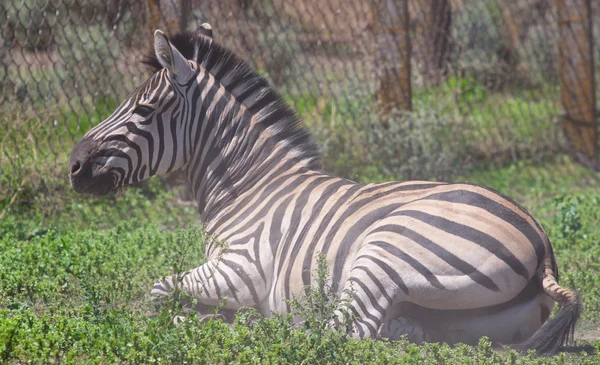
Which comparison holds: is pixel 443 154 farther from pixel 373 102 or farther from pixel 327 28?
pixel 327 28

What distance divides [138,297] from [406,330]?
5.82 ft

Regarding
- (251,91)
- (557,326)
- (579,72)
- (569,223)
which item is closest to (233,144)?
(251,91)

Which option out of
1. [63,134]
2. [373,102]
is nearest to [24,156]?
[63,134]

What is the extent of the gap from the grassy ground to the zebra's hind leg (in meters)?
0.12

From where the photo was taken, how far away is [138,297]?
493cm

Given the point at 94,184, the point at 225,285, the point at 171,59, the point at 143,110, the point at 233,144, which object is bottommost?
the point at 225,285

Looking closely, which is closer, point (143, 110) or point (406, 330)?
point (406, 330)

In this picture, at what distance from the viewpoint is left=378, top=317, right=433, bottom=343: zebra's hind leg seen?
4086mm

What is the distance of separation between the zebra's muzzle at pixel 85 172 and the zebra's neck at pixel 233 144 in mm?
592

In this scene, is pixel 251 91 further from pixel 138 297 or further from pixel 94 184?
pixel 138 297

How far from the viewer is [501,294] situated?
3879 millimetres

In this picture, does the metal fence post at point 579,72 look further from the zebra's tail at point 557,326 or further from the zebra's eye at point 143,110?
the zebra's eye at point 143,110

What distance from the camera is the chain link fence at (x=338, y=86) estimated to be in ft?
23.4

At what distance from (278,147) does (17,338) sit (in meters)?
2.06
